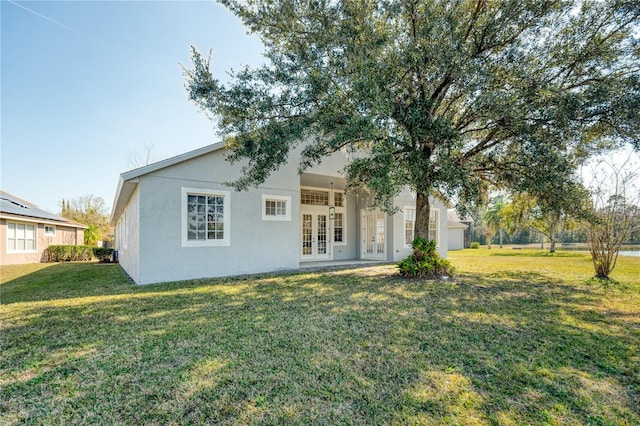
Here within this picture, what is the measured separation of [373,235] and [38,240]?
19496mm

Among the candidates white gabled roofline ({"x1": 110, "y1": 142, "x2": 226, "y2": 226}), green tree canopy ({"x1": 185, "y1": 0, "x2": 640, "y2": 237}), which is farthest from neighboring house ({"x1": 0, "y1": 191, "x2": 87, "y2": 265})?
green tree canopy ({"x1": 185, "y1": 0, "x2": 640, "y2": 237})

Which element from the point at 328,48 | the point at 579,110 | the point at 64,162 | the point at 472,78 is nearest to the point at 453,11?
the point at 472,78

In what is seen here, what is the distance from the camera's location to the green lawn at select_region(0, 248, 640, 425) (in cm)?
265

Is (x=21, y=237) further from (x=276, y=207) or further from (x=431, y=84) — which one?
(x=431, y=84)

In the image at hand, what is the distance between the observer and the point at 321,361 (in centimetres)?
358

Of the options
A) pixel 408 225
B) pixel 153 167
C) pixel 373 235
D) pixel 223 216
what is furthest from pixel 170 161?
pixel 408 225

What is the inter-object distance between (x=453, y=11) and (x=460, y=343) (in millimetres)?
7275

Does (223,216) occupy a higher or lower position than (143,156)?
lower

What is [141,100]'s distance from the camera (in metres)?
13.0

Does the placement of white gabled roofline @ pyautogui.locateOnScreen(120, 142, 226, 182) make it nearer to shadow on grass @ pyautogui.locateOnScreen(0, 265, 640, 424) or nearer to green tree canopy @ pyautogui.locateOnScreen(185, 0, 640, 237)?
green tree canopy @ pyautogui.locateOnScreen(185, 0, 640, 237)

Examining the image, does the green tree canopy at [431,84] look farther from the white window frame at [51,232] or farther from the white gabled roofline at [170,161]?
the white window frame at [51,232]

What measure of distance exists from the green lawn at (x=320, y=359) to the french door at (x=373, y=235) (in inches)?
293

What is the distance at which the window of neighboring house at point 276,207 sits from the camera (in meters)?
10.6

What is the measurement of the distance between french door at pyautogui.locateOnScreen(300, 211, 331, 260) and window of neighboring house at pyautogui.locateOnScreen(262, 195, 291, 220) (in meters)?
2.71
